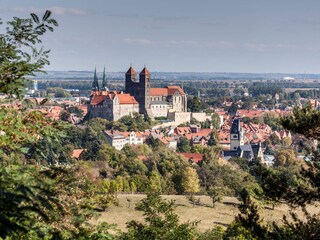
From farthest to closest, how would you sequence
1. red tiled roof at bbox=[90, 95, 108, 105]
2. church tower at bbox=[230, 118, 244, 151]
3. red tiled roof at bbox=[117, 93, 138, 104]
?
1. red tiled roof at bbox=[90, 95, 108, 105]
2. red tiled roof at bbox=[117, 93, 138, 104]
3. church tower at bbox=[230, 118, 244, 151]

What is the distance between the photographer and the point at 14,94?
610 cm

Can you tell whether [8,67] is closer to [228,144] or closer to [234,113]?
[228,144]

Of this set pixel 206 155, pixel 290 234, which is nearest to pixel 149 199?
pixel 290 234

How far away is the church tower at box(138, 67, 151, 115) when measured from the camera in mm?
78562

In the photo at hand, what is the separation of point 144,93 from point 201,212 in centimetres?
4651

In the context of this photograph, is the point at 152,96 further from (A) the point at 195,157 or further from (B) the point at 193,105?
(A) the point at 195,157

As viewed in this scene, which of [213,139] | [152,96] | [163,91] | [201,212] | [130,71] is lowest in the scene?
[213,139]

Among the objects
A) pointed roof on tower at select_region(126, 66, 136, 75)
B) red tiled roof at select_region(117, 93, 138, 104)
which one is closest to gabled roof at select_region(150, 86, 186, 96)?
pointed roof on tower at select_region(126, 66, 136, 75)

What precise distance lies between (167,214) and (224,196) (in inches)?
1005

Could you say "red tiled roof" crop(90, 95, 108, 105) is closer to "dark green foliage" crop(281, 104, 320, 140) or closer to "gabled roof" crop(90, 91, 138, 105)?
"gabled roof" crop(90, 91, 138, 105)

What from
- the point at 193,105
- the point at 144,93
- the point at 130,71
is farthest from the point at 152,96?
the point at 193,105

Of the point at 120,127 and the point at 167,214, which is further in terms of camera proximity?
the point at 120,127

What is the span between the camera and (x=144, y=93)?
79438 mm

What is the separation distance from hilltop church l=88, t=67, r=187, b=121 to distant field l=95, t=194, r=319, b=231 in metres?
37.5
